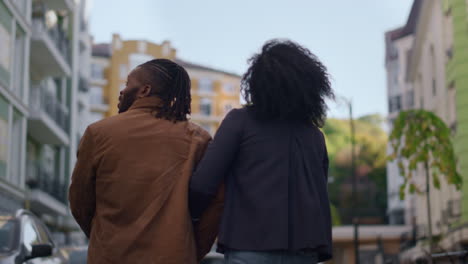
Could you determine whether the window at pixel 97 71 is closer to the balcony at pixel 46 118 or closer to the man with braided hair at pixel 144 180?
the balcony at pixel 46 118

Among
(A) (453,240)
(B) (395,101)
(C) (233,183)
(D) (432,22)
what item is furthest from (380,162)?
(C) (233,183)

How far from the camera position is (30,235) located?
9.15 meters

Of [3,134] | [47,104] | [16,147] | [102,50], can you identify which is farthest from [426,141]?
[102,50]

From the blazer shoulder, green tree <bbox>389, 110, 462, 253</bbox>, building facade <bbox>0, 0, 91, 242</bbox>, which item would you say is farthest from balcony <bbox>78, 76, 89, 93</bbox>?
the blazer shoulder

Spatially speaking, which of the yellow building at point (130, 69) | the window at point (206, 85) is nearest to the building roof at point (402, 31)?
the yellow building at point (130, 69)

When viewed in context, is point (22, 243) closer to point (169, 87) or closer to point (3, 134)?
point (169, 87)

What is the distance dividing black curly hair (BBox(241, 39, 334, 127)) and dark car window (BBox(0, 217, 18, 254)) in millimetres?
4979

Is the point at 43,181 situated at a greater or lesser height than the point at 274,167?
greater

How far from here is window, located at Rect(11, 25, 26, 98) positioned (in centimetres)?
2994

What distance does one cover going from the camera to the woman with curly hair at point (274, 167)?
3.75 metres

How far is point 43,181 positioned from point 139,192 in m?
33.5

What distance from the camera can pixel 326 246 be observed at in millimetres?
3844

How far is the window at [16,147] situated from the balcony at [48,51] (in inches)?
153

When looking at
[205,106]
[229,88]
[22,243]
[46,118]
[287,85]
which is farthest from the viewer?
[229,88]
